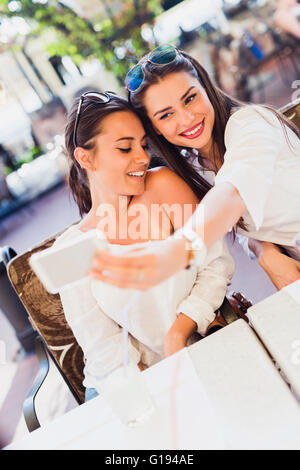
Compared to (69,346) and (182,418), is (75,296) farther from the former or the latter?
(182,418)

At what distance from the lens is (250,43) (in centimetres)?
544

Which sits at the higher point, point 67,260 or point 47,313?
point 67,260

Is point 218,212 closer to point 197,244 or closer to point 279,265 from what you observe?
point 197,244

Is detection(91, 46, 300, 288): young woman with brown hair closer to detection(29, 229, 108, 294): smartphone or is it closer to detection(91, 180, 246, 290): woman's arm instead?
detection(91, 180, 246, 290): woman's arm

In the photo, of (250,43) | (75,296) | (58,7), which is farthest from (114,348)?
(250,43)

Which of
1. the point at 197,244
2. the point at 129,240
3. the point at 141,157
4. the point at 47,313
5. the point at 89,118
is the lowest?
the point at 47,313

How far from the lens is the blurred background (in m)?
2.67

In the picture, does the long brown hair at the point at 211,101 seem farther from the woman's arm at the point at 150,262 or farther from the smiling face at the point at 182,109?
the woman's arm at the point at 150,262

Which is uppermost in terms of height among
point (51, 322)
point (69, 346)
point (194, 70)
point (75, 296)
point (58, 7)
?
point (58, 7)

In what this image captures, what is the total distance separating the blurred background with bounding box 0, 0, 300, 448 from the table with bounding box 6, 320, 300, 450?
1417mm

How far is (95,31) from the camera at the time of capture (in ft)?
15.2

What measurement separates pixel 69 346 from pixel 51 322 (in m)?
0.12

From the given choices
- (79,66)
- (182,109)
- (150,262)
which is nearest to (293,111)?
(182,109)

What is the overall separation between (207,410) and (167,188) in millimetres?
744
